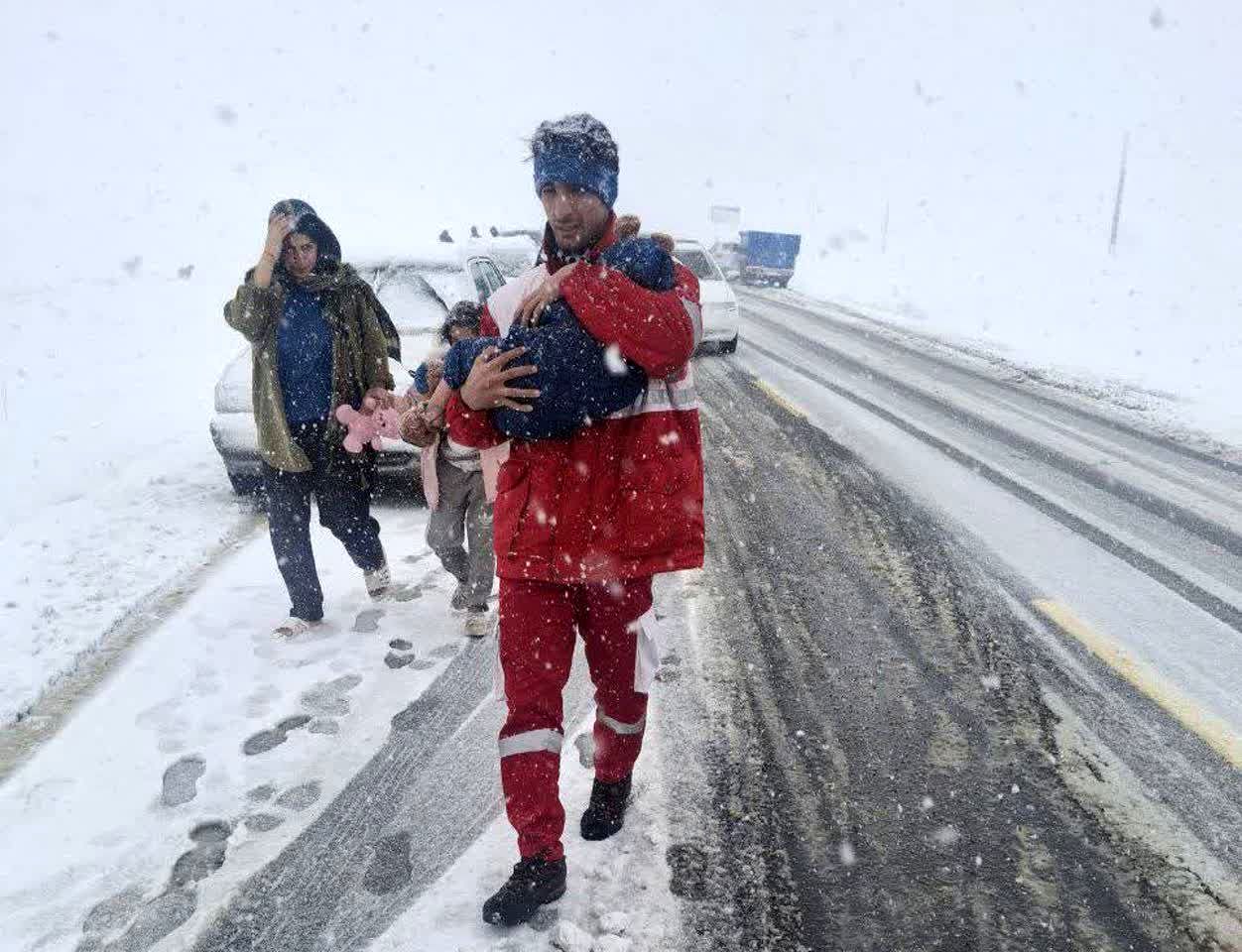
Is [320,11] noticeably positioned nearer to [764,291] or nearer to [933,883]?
[764,291]

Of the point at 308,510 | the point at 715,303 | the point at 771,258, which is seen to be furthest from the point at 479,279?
the point at 771,258

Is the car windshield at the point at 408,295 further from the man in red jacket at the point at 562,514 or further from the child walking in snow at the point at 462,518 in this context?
the man in red jacket at the point at 562,514

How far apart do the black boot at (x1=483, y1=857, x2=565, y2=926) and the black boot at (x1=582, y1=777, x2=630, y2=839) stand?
0.28m

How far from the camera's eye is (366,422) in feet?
11.4

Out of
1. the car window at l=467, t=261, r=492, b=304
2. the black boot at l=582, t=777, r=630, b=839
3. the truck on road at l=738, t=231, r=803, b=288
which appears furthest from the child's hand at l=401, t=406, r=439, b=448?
the truck on road at l=738, t=231, r=803, b=288

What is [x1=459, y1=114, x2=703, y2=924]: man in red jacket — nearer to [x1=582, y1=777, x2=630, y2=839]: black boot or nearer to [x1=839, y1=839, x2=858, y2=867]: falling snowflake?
[x1=582, y1=777, x2=630, y2=839]: black boot

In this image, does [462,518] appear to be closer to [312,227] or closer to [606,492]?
[312,227]

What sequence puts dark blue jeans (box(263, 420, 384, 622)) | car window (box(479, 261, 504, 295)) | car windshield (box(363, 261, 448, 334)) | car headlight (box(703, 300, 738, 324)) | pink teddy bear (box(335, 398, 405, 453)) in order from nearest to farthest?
pink teddy bear (box(335, 398, 405, 453)), dark blue jeans (box(263, 420, 384, 622)), car windshield (box(363, 261, 448, 334)), car window (box(479, 261, 504, 295)), car headlight (box(703, 300, 738, 324))

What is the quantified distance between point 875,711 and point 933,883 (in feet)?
2.92

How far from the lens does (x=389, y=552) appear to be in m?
4.89

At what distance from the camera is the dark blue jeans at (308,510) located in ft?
12.4

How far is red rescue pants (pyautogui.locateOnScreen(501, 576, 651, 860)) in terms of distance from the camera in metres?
2.16

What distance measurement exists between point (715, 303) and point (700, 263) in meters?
1.09

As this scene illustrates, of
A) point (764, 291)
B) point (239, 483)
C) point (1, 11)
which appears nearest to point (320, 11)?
point (1, 11)
